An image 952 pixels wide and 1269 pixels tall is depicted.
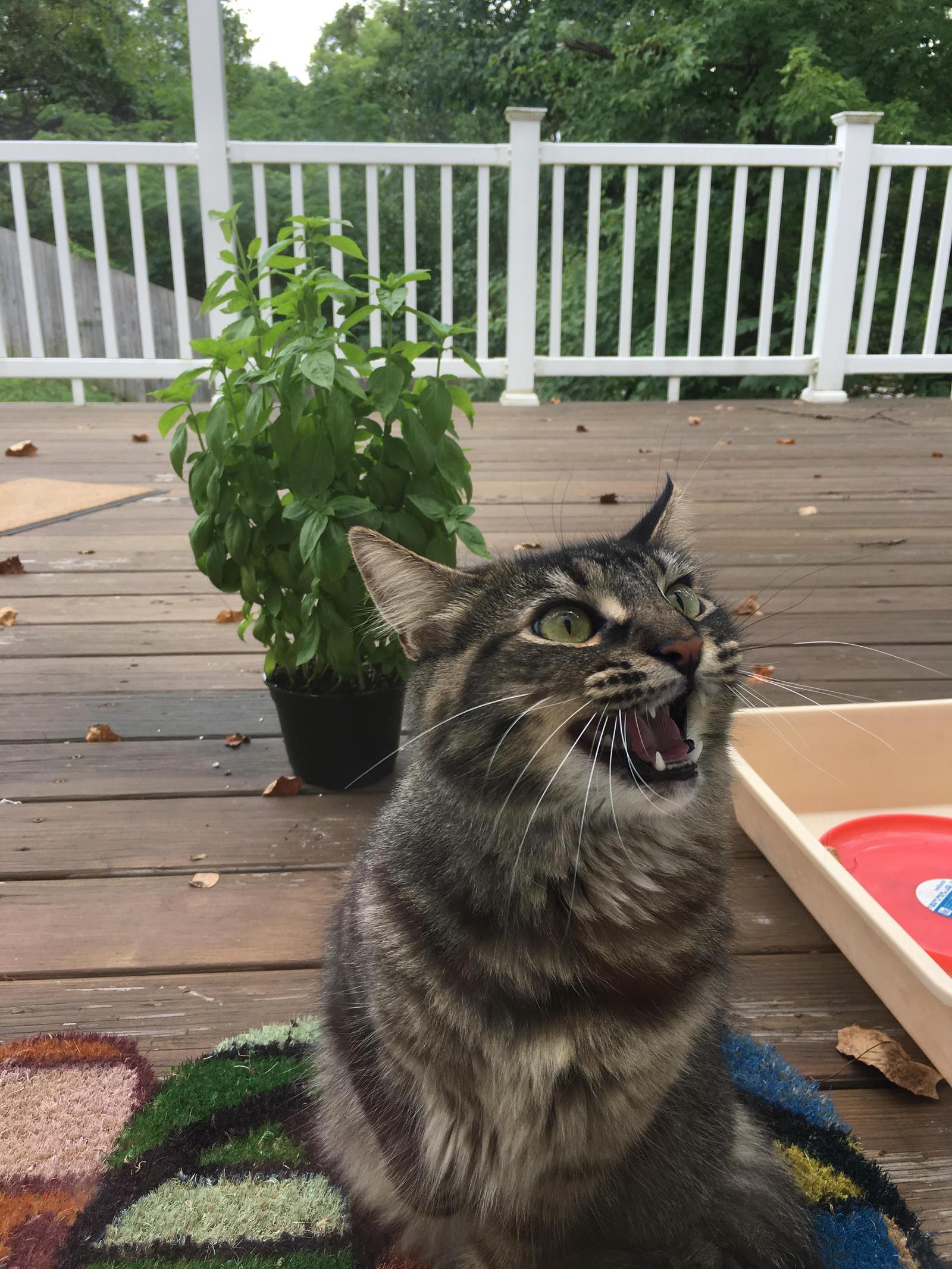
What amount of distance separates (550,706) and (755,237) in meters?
10.5

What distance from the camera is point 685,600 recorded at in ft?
3.85

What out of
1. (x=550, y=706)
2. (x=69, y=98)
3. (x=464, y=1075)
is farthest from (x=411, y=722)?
(x=69, y=98)

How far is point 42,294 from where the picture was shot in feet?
33.3

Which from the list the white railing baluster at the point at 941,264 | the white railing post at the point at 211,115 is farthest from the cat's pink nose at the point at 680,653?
the white railing baluster at the point at 941,264

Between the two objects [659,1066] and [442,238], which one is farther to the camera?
[442,238]

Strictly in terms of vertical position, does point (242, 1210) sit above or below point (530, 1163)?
below

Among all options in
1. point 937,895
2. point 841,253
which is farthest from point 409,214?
point 937,895

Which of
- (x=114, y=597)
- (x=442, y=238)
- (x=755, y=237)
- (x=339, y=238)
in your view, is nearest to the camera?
(x=339, y=238)

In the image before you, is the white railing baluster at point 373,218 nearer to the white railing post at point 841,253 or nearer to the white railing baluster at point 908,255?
the white railing post at point 841,253

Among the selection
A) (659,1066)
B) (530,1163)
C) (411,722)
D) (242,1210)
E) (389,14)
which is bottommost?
(242,1210)

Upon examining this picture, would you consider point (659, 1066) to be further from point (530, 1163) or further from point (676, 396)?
point (676, 396)

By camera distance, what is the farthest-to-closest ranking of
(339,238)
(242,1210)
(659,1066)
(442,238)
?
1. (442,238)
2. (339,238)
3. (242,1210)
4. (659,1066)

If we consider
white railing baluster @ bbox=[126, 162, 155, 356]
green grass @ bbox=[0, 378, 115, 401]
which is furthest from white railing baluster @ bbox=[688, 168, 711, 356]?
green grass @ bbox=[0, 378, 115, 401]

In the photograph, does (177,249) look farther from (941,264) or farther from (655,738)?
(655,738)
